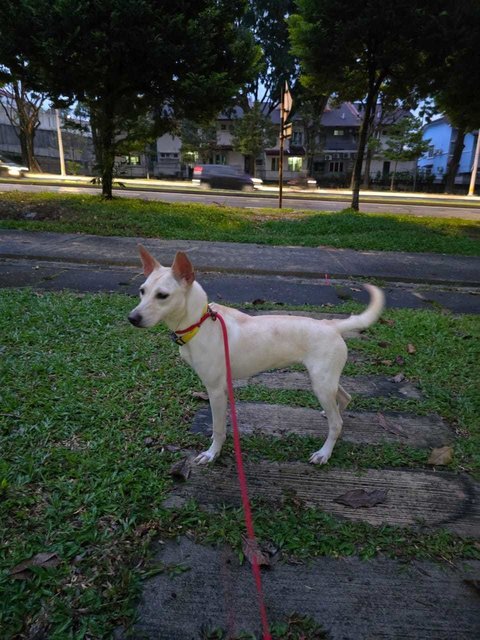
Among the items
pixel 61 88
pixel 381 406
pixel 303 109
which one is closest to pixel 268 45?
pixel 303 109

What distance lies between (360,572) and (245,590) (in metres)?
0.52

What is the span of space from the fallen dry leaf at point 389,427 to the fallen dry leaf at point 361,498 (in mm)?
666

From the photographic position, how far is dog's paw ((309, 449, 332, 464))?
106 inches

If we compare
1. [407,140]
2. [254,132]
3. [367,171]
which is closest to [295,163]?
[254,132]

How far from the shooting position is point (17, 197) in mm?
13086

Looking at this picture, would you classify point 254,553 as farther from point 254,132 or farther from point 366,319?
point 254,132

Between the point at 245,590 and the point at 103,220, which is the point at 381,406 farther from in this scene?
the point at 103,220

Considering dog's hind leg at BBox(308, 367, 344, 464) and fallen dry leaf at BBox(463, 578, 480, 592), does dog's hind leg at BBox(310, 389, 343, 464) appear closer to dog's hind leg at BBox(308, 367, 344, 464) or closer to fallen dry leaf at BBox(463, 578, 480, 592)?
dog's hind leg at BBox(308, 367, 344, 464)

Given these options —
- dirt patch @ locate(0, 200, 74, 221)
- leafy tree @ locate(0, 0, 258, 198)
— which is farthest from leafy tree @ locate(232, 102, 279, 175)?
dirt patch @ locate(0, 200, 74, 221)

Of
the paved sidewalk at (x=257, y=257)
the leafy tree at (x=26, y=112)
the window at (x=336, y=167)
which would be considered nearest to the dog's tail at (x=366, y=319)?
the paved sidewalk at (x=257, y=257)

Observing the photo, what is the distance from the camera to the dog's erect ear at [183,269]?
2363 millimetres

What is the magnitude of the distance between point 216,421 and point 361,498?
90 cm

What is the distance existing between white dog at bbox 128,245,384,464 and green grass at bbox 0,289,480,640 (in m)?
0.42

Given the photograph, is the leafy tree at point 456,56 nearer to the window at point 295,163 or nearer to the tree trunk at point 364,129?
the tree trunk at point 364,129
